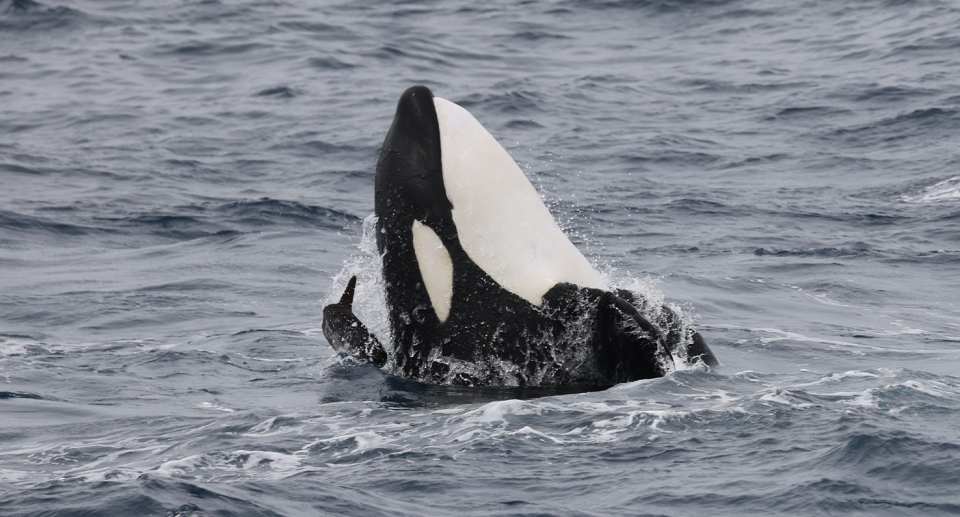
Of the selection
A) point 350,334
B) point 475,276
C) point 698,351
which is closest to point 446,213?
point 475,276

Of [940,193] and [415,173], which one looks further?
[940,193]

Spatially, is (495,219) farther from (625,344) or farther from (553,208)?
(553,208)

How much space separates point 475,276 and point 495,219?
514 mm

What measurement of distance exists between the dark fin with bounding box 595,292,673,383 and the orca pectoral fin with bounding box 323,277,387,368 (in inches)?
77.9

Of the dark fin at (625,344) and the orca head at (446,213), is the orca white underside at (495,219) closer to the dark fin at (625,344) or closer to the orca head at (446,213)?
the orca head at (446,213)

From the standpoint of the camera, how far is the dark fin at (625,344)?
9.30m

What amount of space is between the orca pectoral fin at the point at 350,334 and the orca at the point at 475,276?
1.68 ft

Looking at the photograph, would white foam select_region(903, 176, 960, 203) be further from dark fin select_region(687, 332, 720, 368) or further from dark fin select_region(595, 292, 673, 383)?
dark fin select_region(595, 292, 673, 383)

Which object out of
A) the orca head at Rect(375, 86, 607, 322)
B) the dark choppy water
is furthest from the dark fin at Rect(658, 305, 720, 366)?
the orca head at Rect(375, 86, 607, 322)

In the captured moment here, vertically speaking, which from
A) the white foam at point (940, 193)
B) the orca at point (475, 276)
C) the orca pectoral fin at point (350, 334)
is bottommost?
the white foam at point (940, 193)

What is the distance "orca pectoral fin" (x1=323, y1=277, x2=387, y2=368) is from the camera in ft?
33.9

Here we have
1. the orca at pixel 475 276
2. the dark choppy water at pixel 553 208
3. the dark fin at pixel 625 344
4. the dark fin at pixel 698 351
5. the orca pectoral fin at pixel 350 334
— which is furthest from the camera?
the orca pectoral fin at pixel 350 334

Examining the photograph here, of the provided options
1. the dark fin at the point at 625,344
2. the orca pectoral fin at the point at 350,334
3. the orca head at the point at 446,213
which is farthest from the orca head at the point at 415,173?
the dark fin at the point at 625,344

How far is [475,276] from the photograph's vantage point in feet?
31.8
